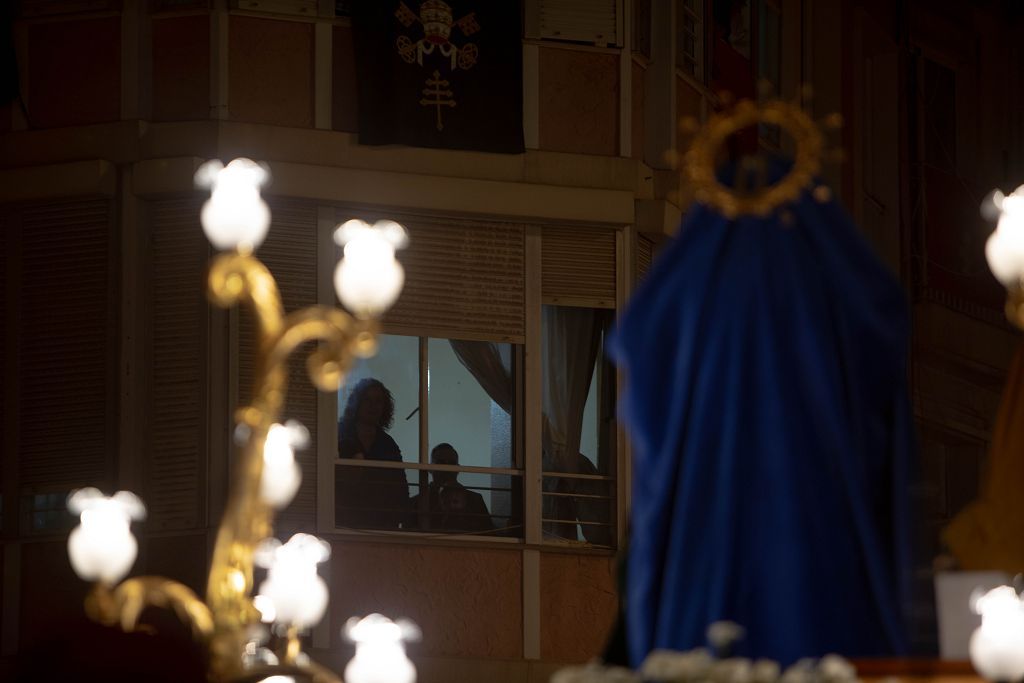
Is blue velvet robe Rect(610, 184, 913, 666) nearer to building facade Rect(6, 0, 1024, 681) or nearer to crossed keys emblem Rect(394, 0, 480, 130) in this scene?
building facade Rect(6, 0, 1024, 681)

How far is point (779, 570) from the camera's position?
5316mm

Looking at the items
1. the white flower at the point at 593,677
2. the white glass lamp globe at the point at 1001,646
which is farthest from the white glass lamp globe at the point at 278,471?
the white glass lamp globe at the point at 1001,646

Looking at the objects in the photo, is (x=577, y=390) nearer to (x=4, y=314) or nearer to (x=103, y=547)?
(x=4, y=314)

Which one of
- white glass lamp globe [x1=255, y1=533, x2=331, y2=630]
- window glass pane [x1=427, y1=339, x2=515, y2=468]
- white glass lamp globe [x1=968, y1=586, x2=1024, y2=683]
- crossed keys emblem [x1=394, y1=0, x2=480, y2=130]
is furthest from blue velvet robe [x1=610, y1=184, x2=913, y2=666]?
crossed keys emblem [x1=394, y1=0, x2=480, y2=130]

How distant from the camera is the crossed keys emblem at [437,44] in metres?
13.1

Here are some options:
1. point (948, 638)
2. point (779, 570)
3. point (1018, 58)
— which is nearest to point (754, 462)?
point (779, 570)

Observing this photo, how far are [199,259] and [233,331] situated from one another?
53 centimetres

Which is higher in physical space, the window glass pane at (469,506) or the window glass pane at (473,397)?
the window glass pane at (473,397)

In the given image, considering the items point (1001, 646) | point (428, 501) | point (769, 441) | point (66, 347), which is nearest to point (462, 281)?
point (428, 501)

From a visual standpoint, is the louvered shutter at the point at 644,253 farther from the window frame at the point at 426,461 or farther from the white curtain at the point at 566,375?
the window frame at the point at 426,461

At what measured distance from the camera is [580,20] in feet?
43.8

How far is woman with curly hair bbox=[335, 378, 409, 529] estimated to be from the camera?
12.6 metres

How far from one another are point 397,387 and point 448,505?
2.77 ft

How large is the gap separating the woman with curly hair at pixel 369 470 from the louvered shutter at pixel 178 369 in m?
0.89
